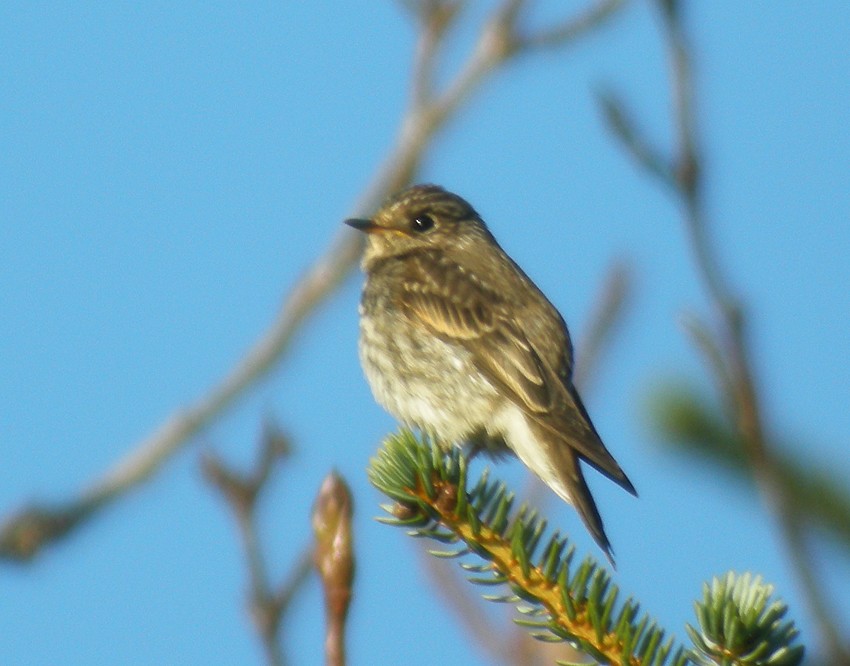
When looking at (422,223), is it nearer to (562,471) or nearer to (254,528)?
(562,471)

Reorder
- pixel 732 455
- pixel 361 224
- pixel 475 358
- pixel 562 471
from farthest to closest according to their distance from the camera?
pixel 361 224 < pixel 475 358 < pixel 562 471 < pixel 732 455

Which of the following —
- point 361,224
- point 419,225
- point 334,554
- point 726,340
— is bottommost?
point 334,554

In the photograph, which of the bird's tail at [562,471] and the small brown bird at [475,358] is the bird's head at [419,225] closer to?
the small brown bird at [475,358]

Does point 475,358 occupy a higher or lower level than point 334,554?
higher

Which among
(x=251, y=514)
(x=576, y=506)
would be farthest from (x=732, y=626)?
(x=576, y=506)

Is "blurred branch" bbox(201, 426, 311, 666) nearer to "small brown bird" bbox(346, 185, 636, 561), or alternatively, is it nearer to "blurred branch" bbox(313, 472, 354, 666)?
"blurred branch" bbox(313, 472, 354, 666)

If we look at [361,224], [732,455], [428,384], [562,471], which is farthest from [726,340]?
[361,224]

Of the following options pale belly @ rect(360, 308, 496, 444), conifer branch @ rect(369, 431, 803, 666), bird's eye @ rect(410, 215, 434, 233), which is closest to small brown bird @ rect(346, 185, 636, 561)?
pale belly @ rect(360, 308, 496, 444)
